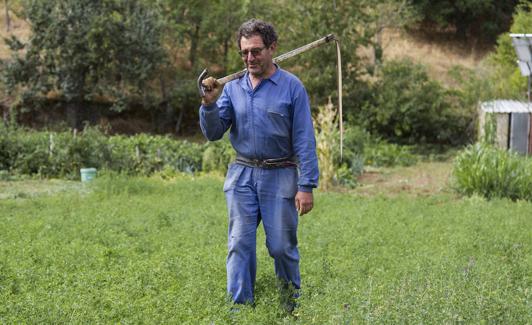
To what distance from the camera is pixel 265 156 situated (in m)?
5.11

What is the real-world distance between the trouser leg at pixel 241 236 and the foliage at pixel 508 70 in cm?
1975

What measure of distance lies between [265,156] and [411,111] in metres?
18.9

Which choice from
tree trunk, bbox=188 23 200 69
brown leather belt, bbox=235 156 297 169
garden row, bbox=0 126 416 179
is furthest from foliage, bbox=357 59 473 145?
brown leather belt, bbox=235 156 297 169

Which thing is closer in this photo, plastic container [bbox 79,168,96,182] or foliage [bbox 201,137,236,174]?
plastic container [bbox 79,168,96,182]

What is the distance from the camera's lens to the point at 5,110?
25609mm

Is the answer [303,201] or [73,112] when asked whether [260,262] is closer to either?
[303,201]

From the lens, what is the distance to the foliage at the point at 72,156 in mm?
15141

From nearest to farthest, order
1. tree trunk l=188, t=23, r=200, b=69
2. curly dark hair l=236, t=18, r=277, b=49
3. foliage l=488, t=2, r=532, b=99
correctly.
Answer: curly dark hair l=236, t=18, r=277, b=49
foliage l=488, t=2, r=532, b=99
tree trunk l=188, t=23, r=200, b=69

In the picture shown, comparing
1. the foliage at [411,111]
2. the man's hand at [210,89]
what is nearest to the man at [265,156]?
the man's hand at [210,89]

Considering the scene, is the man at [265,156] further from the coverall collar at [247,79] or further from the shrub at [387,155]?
the shrub at [387,155]

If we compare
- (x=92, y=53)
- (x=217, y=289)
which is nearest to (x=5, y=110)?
(x=92, y=53)

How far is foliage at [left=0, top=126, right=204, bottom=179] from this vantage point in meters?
15.1

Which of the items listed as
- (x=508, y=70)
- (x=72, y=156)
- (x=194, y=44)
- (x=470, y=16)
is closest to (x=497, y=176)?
(x=72, y=156)

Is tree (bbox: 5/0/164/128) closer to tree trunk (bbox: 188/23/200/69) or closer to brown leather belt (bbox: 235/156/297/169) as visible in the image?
tree trunk (bbox: 188/23/200/69)
